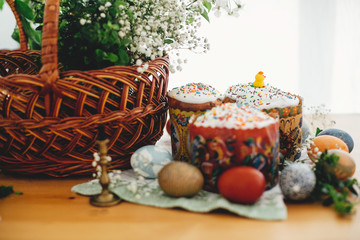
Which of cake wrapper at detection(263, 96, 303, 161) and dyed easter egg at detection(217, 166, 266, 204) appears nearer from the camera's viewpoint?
dyed easter egg at detection(217, 166, 266, 204)

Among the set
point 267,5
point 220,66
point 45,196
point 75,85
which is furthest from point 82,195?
point 267,5

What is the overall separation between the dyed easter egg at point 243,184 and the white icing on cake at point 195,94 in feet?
0.95

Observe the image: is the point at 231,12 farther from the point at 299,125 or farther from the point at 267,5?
the point at 267,5

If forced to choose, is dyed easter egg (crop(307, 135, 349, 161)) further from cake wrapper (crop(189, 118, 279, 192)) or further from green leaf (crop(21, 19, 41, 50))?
green leaf (crop(21, 19, 41, 50))

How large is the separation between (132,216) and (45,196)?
25 centimetres

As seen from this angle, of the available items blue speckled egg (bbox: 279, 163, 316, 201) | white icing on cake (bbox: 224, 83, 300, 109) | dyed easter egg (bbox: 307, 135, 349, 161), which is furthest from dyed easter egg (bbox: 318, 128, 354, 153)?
blue speckled egg (bbox: 279, 163, 316, 201)

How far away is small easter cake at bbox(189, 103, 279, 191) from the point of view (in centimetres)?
72

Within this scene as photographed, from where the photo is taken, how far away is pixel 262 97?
0.96m

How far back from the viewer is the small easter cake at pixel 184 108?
0.93 m

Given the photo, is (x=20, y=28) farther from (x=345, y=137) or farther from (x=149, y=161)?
(x=345, y=137)

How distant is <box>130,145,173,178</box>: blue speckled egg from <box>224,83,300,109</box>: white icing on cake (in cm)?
30

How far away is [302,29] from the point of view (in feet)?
7.12

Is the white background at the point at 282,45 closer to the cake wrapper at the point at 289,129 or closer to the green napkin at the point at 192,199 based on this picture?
the cake wrapper at the point at 289,129

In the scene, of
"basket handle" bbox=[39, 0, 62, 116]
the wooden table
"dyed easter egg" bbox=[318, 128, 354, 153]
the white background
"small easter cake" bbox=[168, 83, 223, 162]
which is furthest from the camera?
the white background
